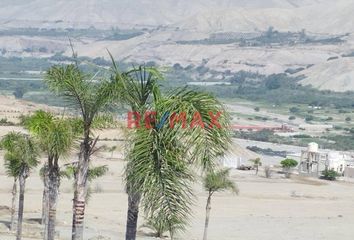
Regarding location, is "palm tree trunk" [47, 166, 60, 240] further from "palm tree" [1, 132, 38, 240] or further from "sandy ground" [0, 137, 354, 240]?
"sandy ground" [0, 137, 354, 240]

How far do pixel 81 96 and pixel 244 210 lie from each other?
35563mm

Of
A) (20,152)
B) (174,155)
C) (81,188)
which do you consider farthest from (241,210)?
(174,155)

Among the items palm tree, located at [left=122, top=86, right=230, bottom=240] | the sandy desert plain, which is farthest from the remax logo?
the sandy desert plain

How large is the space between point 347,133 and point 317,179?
59.0m

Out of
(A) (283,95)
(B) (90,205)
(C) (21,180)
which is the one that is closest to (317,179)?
(B) (90,205)

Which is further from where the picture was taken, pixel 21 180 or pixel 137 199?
pixel 21 180

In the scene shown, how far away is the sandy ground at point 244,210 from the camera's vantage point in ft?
122

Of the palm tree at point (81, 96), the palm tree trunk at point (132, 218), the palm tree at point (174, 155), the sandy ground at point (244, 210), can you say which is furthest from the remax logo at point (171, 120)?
the sandy ground at point (244, 210)

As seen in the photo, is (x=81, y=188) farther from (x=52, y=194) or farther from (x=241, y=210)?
(x=241, y=210)

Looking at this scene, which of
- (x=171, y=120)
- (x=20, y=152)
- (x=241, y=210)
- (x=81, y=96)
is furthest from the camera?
(x=241, y=210)

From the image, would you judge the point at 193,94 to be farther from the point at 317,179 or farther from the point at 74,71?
the point at 317,179

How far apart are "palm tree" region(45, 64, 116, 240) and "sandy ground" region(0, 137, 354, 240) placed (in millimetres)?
17368

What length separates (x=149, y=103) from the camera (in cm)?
1203

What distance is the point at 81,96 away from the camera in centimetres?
1269
